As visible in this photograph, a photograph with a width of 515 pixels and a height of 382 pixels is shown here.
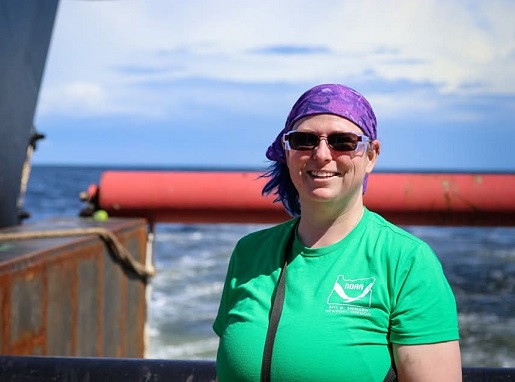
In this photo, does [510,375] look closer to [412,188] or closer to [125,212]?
[412,188]

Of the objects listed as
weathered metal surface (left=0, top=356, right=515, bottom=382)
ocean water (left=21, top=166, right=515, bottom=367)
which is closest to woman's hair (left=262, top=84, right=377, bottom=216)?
weathered metal surface (left=0, top=356, right=515, bottom=382)

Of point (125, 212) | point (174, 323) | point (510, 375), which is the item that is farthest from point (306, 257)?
point (174, 323)

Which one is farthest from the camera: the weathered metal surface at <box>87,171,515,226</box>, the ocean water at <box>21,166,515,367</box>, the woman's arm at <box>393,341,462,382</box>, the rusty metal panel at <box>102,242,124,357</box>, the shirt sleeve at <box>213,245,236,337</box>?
the ocean water at <box>21,166,515,367</box>

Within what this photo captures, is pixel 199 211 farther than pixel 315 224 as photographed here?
Yes

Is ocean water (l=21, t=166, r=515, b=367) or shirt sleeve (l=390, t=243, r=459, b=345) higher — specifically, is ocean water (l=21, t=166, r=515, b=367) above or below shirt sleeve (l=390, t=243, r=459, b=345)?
below

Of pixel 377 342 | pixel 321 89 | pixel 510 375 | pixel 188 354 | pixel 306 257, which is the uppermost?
pixel 321 89

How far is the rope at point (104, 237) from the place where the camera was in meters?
3.91

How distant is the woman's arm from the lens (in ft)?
4.63

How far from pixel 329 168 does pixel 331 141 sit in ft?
0.19

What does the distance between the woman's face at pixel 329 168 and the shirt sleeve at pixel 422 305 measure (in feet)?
0.71

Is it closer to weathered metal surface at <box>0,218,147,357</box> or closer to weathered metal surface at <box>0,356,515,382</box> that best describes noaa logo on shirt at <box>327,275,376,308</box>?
weathered metal surface at <box>0,356,515,382</box>

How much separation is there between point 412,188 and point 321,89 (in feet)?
10.5

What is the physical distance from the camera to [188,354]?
9445 mm

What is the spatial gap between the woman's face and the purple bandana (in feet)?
0.04
